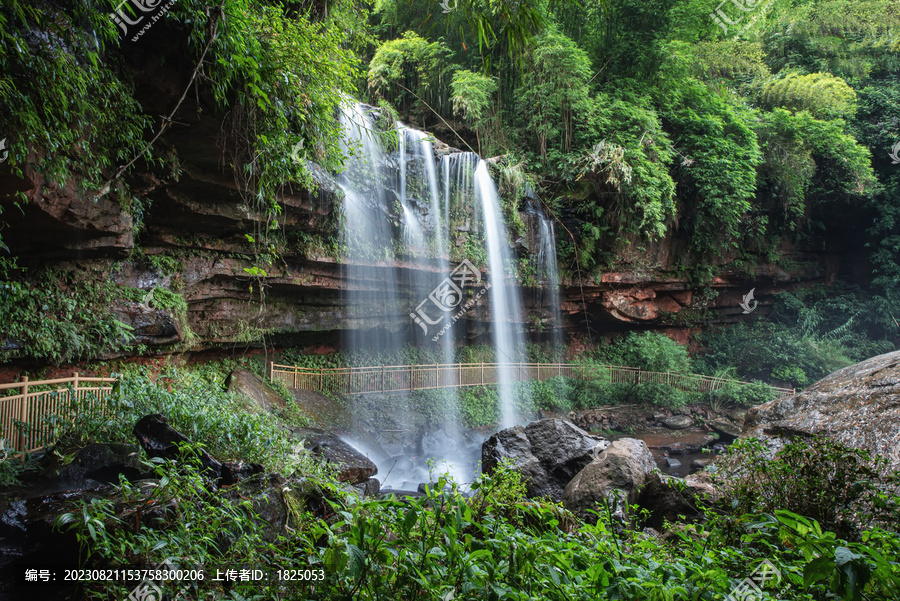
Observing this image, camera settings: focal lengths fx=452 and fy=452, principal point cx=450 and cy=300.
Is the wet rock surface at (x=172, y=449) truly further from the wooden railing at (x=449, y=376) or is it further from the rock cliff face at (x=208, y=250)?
the wooden railing at (x=449, y=376)

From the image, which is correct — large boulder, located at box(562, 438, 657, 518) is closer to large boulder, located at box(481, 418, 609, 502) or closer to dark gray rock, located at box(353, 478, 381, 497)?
large boulder, located at box(481, 418, 609, 502)

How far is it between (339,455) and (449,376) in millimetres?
6838

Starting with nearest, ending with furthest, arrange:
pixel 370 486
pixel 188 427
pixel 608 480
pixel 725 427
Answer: pixel 188 427 < pixel 608 480 < pixel 370 486 < pixel 725 427

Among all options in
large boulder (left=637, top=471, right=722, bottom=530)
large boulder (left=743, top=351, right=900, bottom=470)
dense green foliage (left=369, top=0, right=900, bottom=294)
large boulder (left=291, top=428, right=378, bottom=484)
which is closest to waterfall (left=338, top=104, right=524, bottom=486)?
dense green foliage (left=369, top=0, right=900, bottom=294)

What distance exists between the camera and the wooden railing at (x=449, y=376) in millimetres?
11484

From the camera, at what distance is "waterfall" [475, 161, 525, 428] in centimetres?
1354

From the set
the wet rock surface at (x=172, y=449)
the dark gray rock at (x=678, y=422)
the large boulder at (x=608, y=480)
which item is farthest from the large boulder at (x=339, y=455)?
the dark gray rock at (x=678, y=422)

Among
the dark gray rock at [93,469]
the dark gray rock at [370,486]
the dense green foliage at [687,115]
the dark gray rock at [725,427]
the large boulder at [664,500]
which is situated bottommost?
the dark gray rock at [725,427]

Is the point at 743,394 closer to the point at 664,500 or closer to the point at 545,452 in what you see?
the point at 545,452

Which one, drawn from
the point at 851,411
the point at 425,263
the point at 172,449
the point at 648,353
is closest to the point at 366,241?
the point at 425,263

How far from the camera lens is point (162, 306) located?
7.93 metres

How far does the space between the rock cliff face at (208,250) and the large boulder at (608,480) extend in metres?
5.21

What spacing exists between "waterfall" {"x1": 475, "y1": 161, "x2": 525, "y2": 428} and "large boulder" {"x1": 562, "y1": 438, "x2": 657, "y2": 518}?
25.9ft

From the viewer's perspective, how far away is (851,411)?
15.2ft
